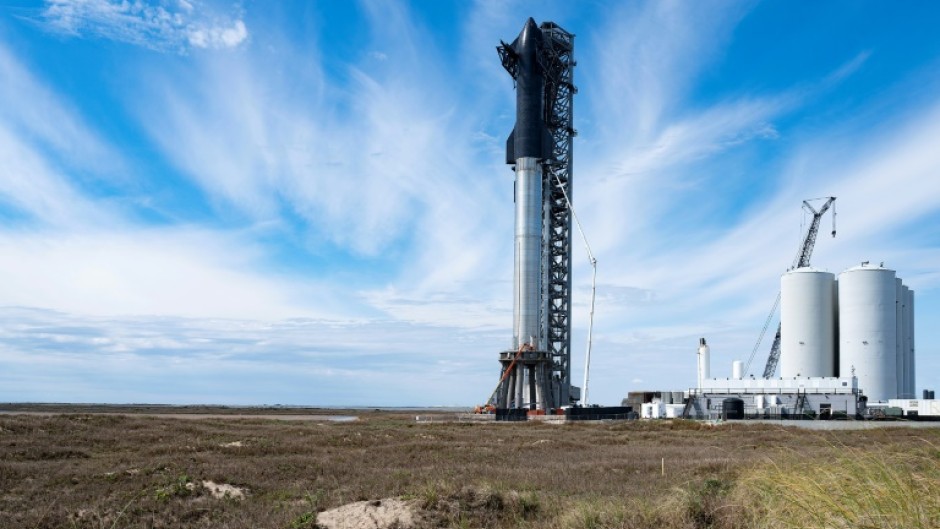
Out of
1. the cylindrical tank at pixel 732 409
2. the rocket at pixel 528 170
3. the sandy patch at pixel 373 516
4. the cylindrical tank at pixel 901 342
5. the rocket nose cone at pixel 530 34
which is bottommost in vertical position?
the cylindrical tank at pixel 732 409

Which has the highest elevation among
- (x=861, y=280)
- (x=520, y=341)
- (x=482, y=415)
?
(x=861, y=280)

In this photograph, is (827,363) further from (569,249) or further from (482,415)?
(482,415)

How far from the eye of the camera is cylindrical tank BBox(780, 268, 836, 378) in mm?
99000

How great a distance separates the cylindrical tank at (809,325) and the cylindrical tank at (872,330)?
3.47 m

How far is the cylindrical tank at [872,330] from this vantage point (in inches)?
3701

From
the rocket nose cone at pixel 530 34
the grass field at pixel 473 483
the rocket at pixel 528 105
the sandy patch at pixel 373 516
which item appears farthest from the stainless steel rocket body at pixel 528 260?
the sandy patch at pixel 373 516

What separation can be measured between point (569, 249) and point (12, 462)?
6878 cm

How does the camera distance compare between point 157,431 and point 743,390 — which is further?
point 743,390

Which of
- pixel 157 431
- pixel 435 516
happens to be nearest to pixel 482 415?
pixel 157 431

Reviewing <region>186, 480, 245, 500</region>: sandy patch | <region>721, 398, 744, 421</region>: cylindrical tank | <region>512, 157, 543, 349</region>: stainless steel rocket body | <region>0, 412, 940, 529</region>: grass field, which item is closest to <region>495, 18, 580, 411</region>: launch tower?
<region>512, 157, 543, 349</region>: stainless steel rocket body

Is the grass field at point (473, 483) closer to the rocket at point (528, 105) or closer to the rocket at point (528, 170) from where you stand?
the rocket at point (528, 170)

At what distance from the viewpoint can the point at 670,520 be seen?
43.5 ft

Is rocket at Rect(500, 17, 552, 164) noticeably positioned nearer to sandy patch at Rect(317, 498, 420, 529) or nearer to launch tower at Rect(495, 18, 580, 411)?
launch tower at Rect(495, 18, 580, 411)

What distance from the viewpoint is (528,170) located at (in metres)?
84.9
